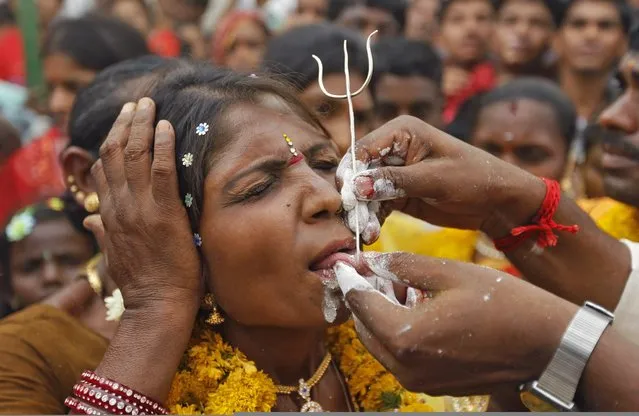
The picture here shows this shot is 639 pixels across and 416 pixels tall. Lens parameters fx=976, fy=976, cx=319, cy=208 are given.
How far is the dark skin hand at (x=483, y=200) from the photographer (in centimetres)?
272

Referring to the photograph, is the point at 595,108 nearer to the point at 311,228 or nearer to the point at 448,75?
the point at 448,75

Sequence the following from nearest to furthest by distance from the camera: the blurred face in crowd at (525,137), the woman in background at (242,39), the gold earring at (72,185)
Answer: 1. the gold earring at (72,185)
2. the blurred face in crowd at (525,137)
3. the woman in background at (242,39)

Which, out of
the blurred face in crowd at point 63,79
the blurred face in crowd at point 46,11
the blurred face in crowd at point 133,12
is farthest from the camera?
the blurred face in crowd at point 46,11

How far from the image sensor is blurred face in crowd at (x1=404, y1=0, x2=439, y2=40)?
29.5 ft

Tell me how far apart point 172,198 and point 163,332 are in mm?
360

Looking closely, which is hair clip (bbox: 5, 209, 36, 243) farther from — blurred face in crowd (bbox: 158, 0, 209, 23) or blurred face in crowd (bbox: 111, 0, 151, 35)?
blurred face in crowd (bbox: 158, 0, 209, 23)

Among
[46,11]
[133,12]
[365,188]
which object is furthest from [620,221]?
[46,11]

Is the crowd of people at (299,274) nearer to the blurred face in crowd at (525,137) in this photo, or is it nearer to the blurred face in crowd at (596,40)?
the blurred face in crowd at (525,137)

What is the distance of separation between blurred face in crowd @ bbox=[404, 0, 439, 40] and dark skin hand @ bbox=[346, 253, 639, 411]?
6979 mm

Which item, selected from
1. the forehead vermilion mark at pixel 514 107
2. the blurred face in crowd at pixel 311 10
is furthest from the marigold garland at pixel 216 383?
the blurred face in crowd at pixel 311 10

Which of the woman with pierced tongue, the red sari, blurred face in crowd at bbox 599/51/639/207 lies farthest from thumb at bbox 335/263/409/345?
the red sari

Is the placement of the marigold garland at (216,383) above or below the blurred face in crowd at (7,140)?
above

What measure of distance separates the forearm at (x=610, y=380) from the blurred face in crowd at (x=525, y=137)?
10.3 ft

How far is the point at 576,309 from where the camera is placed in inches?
86.0
